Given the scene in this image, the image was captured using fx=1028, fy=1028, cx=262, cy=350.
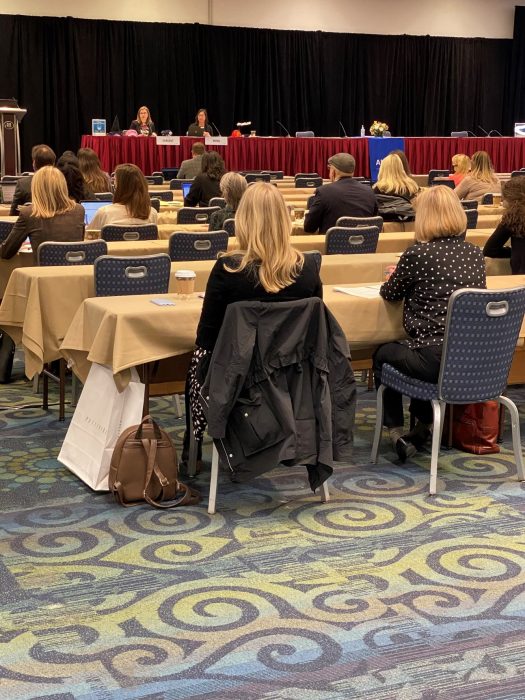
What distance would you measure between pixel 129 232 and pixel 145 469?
2.80m

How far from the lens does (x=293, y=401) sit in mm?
3971

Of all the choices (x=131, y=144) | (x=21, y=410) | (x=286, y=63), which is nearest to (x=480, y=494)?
(x=21, y=410)

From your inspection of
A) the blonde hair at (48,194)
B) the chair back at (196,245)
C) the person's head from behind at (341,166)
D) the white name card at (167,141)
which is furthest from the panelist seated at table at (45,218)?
the white name card at (167,141)

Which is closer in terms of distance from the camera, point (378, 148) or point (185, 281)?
point (185, 281)

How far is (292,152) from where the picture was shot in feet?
54.2

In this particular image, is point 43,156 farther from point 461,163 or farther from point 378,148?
point 378,148

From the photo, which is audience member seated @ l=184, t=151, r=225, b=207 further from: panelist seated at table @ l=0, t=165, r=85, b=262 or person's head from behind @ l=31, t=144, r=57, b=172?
panelist seated at table @ l=0, t=165, r=85, b=262

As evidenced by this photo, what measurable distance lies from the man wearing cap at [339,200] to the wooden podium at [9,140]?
292 inches

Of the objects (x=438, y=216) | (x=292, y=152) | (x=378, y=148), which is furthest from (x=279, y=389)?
(x=378, y=148)

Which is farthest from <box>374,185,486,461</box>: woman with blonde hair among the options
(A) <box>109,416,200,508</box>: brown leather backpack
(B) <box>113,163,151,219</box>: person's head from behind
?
(B) <box>113,163,151,219</box>: person's head from behind

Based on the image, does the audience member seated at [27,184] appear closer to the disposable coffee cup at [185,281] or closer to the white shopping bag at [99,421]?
the disposable coffee cup at [185,281]

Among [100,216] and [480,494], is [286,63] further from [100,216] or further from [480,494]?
[480,494]

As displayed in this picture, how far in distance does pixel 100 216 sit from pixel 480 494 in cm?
350

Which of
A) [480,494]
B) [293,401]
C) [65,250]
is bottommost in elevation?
[480,494]
